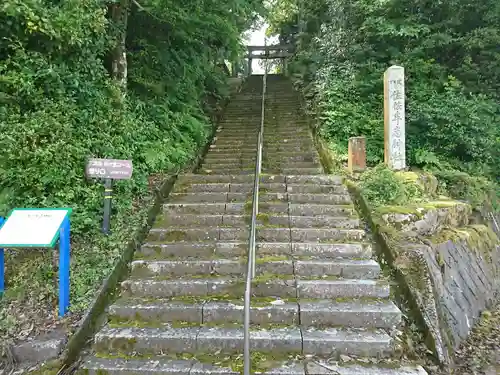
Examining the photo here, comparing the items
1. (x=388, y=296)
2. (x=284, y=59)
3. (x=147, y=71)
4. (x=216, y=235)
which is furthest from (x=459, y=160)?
(x=284, y=59)

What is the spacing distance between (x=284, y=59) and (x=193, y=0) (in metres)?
14.1

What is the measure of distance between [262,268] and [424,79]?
302 inches

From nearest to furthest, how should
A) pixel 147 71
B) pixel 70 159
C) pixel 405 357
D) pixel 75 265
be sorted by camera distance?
1. pixel 405 357
2. pixel 75 265
3. pixel 70 159
4. pixel 147 71

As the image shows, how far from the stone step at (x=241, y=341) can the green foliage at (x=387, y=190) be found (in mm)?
2552

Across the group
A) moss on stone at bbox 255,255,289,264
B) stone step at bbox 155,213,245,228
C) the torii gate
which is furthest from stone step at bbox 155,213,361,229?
the torii gate

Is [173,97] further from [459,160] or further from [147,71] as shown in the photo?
[459,160]

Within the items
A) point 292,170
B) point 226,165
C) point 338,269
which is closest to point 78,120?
point 226,165

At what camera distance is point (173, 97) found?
8.12m

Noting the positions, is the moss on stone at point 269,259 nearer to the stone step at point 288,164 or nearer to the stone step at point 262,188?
the stone step at point 262,188

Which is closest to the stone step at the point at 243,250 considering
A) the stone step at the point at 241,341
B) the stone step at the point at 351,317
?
the stone step at the point at 351,317

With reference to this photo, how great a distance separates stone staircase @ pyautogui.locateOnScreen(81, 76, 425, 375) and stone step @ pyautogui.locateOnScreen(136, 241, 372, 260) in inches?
0.5

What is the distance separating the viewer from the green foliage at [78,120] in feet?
14.4

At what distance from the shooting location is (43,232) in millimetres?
3582

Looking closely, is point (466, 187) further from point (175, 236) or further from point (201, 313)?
point (201, 313)
